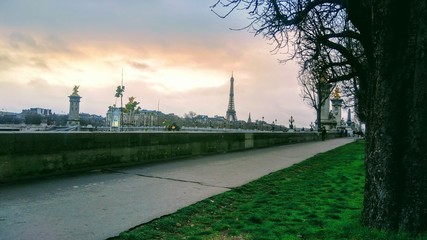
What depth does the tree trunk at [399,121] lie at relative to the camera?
415 cm

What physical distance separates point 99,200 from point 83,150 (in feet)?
11.5

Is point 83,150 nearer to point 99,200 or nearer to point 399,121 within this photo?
point 99,200

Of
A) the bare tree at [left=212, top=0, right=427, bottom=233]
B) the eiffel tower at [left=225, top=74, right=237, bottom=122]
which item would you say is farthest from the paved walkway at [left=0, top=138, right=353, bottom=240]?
the eiffel tower at [left=225, top=74, right=237, bottom=122]

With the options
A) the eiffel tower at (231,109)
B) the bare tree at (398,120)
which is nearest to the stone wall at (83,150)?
the bare tree at (398,120)

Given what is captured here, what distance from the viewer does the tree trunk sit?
13.6ft

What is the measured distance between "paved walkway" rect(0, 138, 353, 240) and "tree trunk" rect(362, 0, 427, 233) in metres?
3.09

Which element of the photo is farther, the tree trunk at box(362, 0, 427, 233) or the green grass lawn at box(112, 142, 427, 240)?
the green grass lawn at box(112, 142, 427, 240)

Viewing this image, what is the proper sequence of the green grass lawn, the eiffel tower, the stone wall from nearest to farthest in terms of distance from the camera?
the green grass lawn
the stone wall
the eiffel tower

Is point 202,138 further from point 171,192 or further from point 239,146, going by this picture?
point 171,192

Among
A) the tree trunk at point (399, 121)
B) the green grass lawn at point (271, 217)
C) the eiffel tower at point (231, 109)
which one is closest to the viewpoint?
the tree trunk at point (399, 121)

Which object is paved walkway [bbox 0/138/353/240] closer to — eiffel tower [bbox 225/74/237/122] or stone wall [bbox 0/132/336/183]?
stone wall [bbox 0/132/336/183]

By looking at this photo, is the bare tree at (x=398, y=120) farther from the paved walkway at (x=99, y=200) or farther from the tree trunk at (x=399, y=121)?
the paved walkway at (x=99, y=200)

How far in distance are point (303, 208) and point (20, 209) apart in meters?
4.45

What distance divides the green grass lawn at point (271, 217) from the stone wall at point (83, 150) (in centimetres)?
408
